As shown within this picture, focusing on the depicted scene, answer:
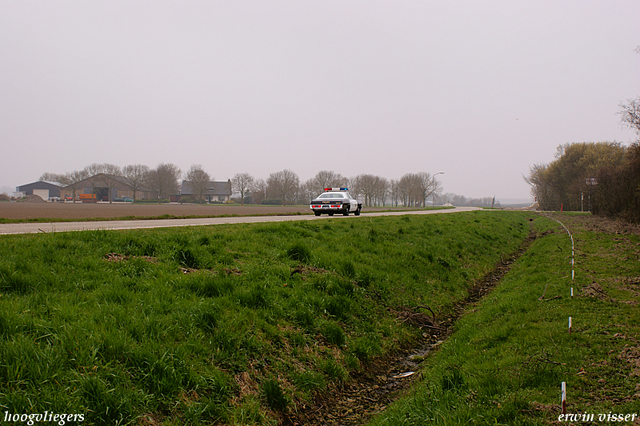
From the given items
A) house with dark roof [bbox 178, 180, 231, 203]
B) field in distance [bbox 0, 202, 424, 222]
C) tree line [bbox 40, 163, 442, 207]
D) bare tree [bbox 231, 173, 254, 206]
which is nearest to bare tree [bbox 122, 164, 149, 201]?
tree line [bbox 40, 163, 442, 207]

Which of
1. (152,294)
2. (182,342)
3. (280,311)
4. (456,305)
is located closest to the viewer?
(182,342)

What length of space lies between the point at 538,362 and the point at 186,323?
478cm

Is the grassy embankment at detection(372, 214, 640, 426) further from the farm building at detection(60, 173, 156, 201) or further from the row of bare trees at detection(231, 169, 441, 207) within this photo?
the farm building at detection(60, 173, 156, 201)

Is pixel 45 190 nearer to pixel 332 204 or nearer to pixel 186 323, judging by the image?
pixel 332 204

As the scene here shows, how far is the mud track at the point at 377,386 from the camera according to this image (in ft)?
15.6

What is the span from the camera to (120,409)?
344 centimetres

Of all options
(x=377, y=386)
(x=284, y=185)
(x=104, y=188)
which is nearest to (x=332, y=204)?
(x=377, y=386)

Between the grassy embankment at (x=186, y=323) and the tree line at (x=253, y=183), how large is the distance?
99120mm

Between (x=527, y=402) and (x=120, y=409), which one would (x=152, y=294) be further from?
(x=527, y=402)

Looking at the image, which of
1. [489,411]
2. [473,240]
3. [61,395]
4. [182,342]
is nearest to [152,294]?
[182,342]

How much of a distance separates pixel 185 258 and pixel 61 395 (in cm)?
413

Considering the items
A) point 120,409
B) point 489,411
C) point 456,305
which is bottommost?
point 456,305

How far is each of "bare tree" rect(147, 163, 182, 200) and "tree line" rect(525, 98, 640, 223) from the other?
104 metres

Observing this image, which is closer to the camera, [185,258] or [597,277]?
[185,258]
